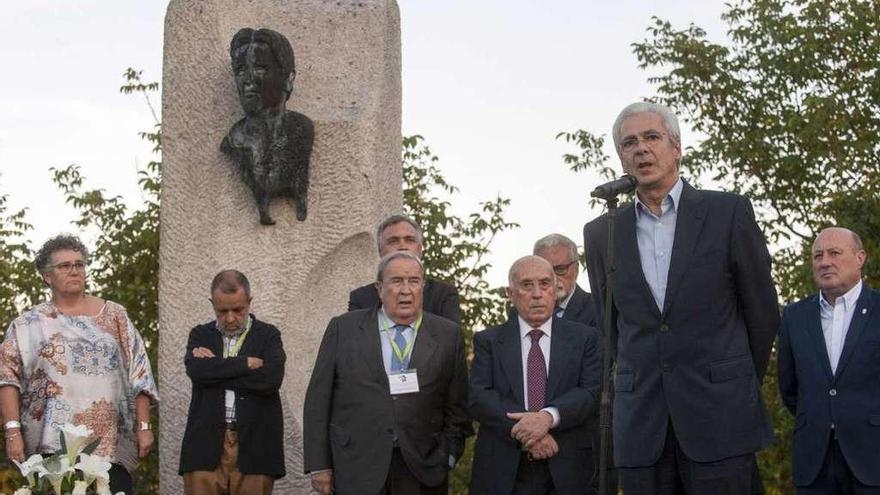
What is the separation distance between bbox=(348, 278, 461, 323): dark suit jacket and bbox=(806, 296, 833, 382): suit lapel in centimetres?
164

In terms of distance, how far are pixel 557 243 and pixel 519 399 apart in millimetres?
1123

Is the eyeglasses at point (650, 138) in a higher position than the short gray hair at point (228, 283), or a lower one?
higher

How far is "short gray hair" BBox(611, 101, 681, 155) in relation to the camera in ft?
15.8

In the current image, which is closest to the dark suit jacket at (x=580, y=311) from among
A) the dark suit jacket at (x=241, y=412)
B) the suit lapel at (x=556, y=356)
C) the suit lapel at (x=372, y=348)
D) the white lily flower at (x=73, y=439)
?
the suit lapel at (x=556, y=356)

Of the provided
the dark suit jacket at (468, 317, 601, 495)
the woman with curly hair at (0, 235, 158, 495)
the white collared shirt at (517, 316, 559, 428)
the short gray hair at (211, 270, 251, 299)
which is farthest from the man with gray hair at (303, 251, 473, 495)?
the woman with curly hair at (0, 235, 158, 495)

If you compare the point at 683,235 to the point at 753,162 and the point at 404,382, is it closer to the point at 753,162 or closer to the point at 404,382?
the point at 404,382

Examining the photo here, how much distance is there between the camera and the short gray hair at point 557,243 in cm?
718

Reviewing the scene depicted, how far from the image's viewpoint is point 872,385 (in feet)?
21.5

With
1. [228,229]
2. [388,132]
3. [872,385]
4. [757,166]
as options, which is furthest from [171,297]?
[757,166]

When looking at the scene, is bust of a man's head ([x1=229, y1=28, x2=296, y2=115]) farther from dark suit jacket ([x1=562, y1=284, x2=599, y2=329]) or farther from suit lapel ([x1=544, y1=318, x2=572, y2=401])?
suit lapel ([x1=544, y1=318, x2=572, y2=401])

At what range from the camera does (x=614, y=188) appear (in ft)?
15.3

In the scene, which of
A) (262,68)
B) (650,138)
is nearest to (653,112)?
(650,138)

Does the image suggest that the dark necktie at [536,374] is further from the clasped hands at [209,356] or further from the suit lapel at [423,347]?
the clasped hands at [209,356]

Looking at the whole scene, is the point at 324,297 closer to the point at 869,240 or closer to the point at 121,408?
the point at 121,408
